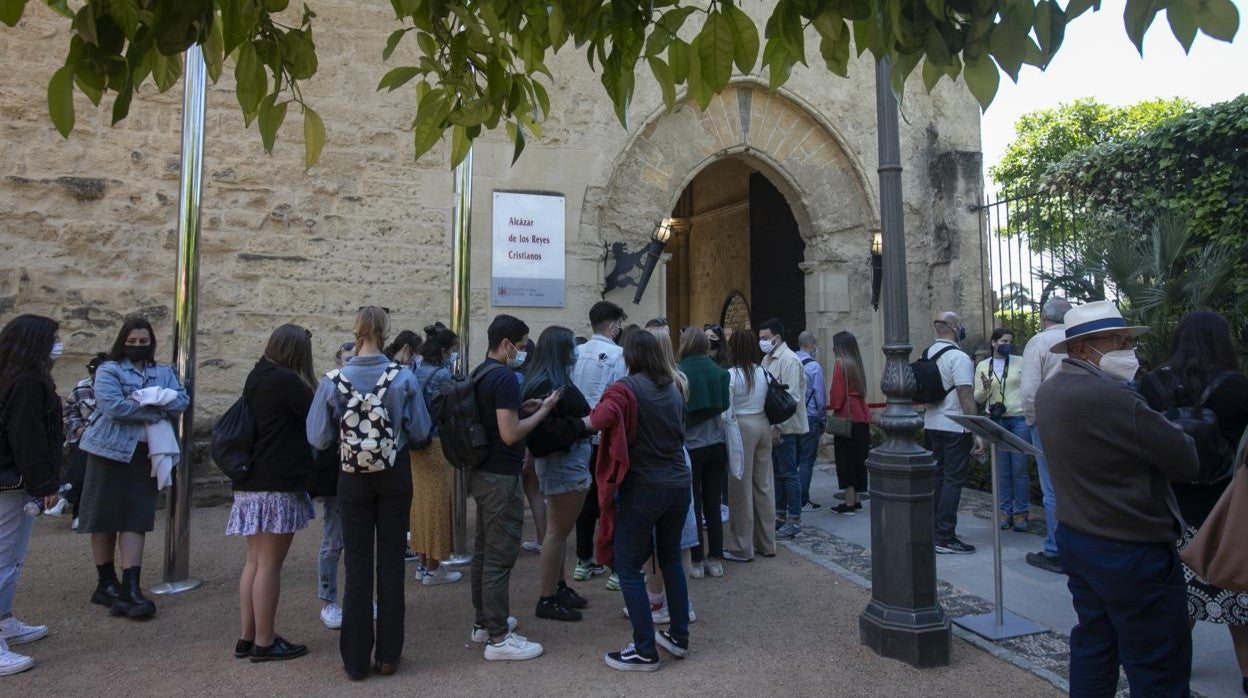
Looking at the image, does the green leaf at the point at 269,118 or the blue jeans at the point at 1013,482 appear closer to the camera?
the green leaf at the point at 269,118

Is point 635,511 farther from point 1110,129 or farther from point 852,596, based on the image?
point 1110,129

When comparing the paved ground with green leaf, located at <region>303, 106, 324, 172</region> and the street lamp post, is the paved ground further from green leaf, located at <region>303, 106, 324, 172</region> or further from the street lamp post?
green leaf, located at <region>303, 106, 324, 172</region>

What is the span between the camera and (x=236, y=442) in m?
4.23

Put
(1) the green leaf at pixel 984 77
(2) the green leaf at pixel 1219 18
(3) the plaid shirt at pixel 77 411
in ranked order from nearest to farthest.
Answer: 1. (2) the green leaf at pixel 1219 18
2. (1) the green leaf at pixel 984 77
3. (3) the plaid shirt at pixel 77 411

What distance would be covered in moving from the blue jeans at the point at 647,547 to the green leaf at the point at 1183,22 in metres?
2.86

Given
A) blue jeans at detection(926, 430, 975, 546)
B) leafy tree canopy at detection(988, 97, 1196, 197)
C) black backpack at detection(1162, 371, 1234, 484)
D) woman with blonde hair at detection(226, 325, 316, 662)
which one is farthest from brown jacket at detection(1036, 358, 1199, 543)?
leafy tree canopy at detection(988, 97, 1196, 197)

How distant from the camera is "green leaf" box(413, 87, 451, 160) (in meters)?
2.73

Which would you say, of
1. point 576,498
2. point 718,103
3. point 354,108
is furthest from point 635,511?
point 718,103

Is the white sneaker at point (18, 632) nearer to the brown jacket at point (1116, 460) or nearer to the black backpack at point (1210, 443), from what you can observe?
the brown jacket at point (1116, 460)

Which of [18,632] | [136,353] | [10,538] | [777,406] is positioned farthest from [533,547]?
[10,538]

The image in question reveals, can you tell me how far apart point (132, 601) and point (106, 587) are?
271 mm

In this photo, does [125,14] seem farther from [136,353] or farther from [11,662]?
[11,662]

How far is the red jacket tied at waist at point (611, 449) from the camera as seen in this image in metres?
4.21

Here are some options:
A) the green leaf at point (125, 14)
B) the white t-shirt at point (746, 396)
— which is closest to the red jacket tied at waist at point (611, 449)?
the white t-shirt at point (746, 396)
